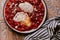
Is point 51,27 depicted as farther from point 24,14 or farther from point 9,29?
point 9,29

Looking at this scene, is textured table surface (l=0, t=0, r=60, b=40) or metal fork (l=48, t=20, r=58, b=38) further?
textured table surface (l=0, t=0, r=60, b=40)

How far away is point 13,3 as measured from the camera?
146cm

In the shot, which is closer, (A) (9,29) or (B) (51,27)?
(B) (51,27)

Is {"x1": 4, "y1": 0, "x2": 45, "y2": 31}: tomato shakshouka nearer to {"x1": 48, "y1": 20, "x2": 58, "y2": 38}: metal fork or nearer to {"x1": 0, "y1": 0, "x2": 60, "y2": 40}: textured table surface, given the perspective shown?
{"x1": 0, "y1": 0, "x2": 60, "y2": 40}: textured table surface

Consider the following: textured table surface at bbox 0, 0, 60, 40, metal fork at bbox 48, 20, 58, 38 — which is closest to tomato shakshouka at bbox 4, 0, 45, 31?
textured table surface at bbox 0, 0, 60, 40

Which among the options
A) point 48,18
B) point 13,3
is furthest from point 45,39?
point 13,3

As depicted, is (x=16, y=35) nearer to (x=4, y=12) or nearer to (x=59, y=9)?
(x=4, y=12)

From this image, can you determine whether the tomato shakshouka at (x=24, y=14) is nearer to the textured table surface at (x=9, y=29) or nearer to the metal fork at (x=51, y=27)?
the textured table surface at (x=9, y=29)

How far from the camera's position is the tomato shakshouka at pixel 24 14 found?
143cm

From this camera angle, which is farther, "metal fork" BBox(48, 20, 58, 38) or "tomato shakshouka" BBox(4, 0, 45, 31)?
"tomato shakshouka" BBox(4, 0, 45, 31)

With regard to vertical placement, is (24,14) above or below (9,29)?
above

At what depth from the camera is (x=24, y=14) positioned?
145 centimetres

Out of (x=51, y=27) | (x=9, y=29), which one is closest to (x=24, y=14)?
(x=9, y=29)

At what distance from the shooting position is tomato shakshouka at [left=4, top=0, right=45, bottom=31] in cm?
143
